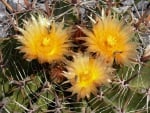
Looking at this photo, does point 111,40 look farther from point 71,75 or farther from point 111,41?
point 71,75

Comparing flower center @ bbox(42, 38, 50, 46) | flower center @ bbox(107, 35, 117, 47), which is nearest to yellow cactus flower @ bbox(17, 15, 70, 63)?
flower center @ bbox(42, 38, 50, 46)

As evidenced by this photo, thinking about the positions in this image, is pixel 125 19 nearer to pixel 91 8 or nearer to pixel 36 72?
pixel 91 8

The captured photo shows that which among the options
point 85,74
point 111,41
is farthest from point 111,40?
point 85,74

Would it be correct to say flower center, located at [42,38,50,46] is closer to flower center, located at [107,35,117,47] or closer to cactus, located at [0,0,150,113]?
cactus, located at [0,0,150,113]

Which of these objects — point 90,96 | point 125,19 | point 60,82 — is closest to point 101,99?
point 90,96

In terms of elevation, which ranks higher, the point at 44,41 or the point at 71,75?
the point at 44,41
